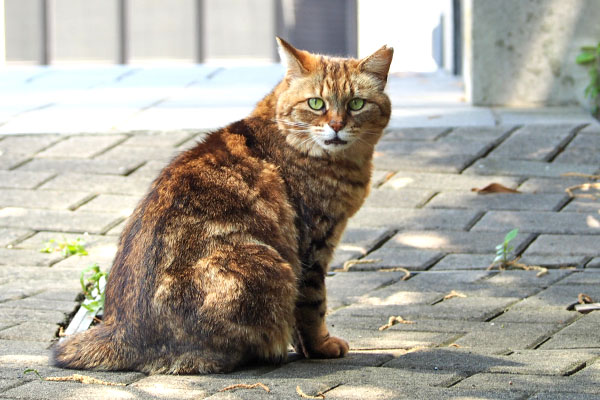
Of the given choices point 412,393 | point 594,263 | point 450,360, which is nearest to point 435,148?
point 594,263

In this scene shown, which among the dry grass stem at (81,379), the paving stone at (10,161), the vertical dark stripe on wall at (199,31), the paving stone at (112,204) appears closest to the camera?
the dry grass stem at (81,379)

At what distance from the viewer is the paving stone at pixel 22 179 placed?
5.39 metres

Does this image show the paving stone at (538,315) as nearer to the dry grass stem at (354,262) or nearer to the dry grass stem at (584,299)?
the dry grass stem at (584,299)

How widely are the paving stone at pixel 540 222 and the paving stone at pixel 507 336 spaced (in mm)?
1282

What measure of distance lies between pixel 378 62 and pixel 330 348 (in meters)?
1.11

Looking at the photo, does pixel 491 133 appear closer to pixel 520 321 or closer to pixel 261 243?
pixel 520 321

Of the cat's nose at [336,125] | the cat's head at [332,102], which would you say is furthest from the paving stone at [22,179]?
the cat's nose at [336,125]

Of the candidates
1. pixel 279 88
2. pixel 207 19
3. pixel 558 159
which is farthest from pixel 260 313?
pixel 207 19

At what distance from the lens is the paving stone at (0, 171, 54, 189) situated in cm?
539

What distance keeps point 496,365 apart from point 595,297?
1.12 metres

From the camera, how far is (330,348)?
3080 millimetres

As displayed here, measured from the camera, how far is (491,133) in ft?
19.2

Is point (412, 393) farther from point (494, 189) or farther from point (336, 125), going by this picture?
point (494, 189)

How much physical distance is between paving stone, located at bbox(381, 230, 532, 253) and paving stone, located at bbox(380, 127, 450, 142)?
4.24 ft
